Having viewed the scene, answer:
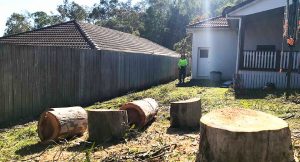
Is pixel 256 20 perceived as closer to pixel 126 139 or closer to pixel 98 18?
pixel 126 139

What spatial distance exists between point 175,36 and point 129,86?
114 feet

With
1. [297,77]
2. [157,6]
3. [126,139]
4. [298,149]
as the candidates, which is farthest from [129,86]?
[157,6]

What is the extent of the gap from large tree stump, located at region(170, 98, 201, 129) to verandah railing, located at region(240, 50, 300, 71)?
7837 millimetres

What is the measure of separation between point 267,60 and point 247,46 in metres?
4.07

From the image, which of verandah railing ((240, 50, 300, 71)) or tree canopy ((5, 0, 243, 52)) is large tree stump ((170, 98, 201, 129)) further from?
tree canopy ((5, 0, 243, 52))

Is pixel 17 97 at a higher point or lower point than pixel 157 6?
Result: lower

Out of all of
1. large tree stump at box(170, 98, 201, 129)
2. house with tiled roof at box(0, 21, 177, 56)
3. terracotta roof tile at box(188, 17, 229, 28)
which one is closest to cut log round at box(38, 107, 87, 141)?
large tree stump at box(170, 98, 201, 129)

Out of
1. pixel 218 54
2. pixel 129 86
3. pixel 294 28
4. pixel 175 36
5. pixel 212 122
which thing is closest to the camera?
pixel 212 122

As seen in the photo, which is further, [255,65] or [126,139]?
[255,65]

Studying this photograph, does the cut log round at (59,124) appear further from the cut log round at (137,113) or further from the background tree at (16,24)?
the background tree at (16,24)

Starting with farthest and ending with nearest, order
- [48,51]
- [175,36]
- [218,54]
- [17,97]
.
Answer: [175,36] → [218,54] → [48,51] → [17,97]

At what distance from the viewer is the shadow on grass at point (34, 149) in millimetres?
6547

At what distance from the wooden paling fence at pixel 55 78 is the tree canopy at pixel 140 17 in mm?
32537

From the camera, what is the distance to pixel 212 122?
4305 millimetres
